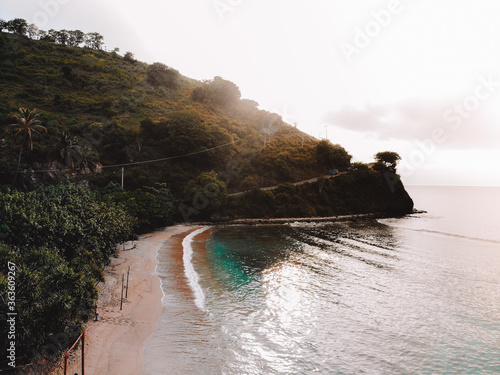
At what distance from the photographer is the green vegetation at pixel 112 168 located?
632 inches

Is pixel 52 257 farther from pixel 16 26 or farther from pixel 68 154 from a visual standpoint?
→ pixel 16 26

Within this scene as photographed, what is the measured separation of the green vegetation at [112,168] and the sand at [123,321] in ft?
5.59

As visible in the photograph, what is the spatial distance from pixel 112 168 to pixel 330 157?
A: 2426 inches

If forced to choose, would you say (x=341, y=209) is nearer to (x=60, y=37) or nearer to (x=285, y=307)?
(x=285, y=307)

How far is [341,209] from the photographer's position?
75750 millimetres

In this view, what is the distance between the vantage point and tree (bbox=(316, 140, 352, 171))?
8562 cm

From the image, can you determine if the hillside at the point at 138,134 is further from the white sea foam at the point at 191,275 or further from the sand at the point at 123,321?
the sand at the point at 123,321

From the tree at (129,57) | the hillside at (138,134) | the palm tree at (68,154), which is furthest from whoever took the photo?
the tree at (129,57)

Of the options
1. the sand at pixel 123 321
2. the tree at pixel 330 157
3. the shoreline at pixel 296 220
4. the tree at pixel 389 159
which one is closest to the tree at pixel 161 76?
the tree at pixel 330 157

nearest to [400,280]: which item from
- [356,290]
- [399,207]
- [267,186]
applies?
[356,290]

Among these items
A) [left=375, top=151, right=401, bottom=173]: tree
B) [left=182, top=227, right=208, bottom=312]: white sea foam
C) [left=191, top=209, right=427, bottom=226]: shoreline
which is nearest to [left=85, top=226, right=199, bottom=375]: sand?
[left=182, top=227, right=208, bottom=312]: white sea foam

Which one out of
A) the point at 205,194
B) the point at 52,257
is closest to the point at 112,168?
the point at 205,194

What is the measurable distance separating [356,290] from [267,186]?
50399 millimetres

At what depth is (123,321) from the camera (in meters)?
16.9
